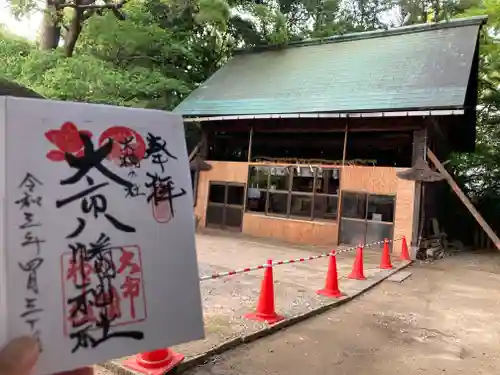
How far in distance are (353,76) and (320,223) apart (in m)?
4.58

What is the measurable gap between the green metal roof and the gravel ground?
388 cm

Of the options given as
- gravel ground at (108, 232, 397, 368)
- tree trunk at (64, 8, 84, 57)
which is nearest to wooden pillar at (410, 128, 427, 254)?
gravel ground at (108, 232, 397, 368)

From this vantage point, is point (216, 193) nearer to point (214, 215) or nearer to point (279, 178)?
point (214, 215)

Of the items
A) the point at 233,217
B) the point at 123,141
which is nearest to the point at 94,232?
the point at 123,141

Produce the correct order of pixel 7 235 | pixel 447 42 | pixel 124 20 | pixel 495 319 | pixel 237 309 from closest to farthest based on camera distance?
pixel 7 235 < pixel 237 309 < pixel 495 319 < pixel 447 42 < pixel 124 20

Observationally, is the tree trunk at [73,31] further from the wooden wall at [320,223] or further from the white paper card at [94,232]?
the white paper card at [94,232]

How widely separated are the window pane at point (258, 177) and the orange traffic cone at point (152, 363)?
9642 millimetres

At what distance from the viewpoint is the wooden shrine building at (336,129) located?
35.6 feet

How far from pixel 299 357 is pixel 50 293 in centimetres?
354

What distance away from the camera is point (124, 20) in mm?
14266

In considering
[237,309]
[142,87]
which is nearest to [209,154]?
[142,87]

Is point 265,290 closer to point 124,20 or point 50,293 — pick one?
point 50,293

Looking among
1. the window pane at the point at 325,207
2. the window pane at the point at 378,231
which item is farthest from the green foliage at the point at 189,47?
the window pane at the point at 378,231

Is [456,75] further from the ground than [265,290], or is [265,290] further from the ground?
[456,75]
